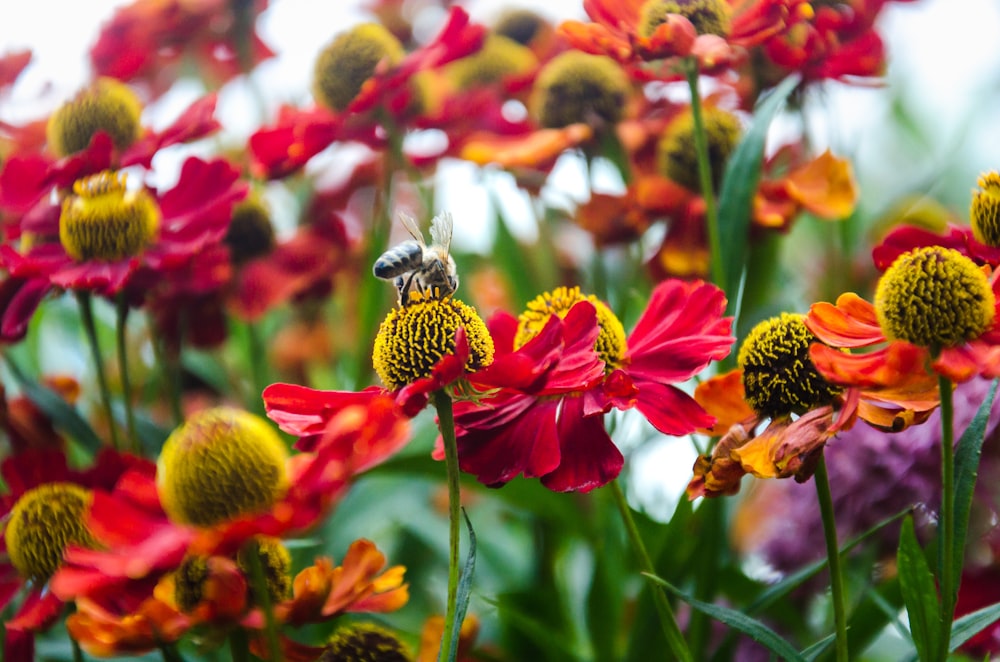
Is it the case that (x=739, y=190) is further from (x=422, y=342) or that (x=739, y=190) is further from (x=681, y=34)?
(x=422, y=342)

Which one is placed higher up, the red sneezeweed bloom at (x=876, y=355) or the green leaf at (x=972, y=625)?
the red sneezeweed bloom at (x=876, y=355)

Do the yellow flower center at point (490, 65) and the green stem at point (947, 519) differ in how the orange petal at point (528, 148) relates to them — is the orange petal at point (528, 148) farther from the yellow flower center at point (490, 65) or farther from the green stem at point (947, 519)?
the green stem at point (947, 519)

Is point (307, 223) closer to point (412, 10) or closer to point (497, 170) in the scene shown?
point (497, 170)

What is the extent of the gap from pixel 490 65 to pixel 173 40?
0.29 meters

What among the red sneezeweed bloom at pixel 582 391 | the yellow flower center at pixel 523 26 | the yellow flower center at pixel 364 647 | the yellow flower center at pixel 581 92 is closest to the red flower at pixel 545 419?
the red sneezeweed bloom at pixel 582 391

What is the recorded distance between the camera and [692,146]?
2.40ft

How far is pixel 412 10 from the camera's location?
1117mm

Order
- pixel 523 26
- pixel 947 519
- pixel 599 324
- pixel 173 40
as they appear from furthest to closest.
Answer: pixel 523 26 < pixel 173 40 < pixel 599 324 < pixel 947 519

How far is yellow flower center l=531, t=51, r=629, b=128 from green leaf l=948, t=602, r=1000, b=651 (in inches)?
18.3

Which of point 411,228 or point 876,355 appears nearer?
point 876,355

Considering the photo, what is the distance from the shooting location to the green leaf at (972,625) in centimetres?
41

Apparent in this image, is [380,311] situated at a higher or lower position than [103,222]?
lower

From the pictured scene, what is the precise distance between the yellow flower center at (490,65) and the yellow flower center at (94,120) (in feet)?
1.19

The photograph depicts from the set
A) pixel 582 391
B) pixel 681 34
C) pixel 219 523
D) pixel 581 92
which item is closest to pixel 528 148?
pixel 581 92
